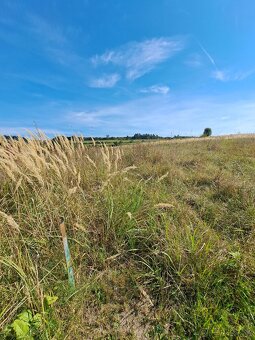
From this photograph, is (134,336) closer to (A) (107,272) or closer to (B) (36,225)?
(A) (107,272)

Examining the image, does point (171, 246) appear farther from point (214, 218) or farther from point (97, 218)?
point (214, 218)

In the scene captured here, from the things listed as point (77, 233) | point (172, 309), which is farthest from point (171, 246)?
point (77, 233)

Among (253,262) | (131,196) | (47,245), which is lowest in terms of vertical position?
(253,262)

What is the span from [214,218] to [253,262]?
1022 millimetres

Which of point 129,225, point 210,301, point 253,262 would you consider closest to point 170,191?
point 129,225

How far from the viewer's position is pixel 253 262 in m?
2.22

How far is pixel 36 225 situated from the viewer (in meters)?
2.47

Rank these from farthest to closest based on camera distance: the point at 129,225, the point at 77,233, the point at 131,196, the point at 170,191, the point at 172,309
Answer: the point at 170,191 < the point at 131,196 < the point at 129,225 < the point at 77,233 < the point at 172,309

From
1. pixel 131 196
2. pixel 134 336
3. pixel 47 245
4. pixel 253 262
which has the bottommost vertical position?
pixel 134 336

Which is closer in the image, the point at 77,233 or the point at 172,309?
the point at 172,309

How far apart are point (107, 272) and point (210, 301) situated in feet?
3.23

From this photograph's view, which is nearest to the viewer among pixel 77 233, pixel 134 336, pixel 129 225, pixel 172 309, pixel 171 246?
pixel 134 336

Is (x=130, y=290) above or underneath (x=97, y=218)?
underneath

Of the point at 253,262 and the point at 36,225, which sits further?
the point at 36,225
